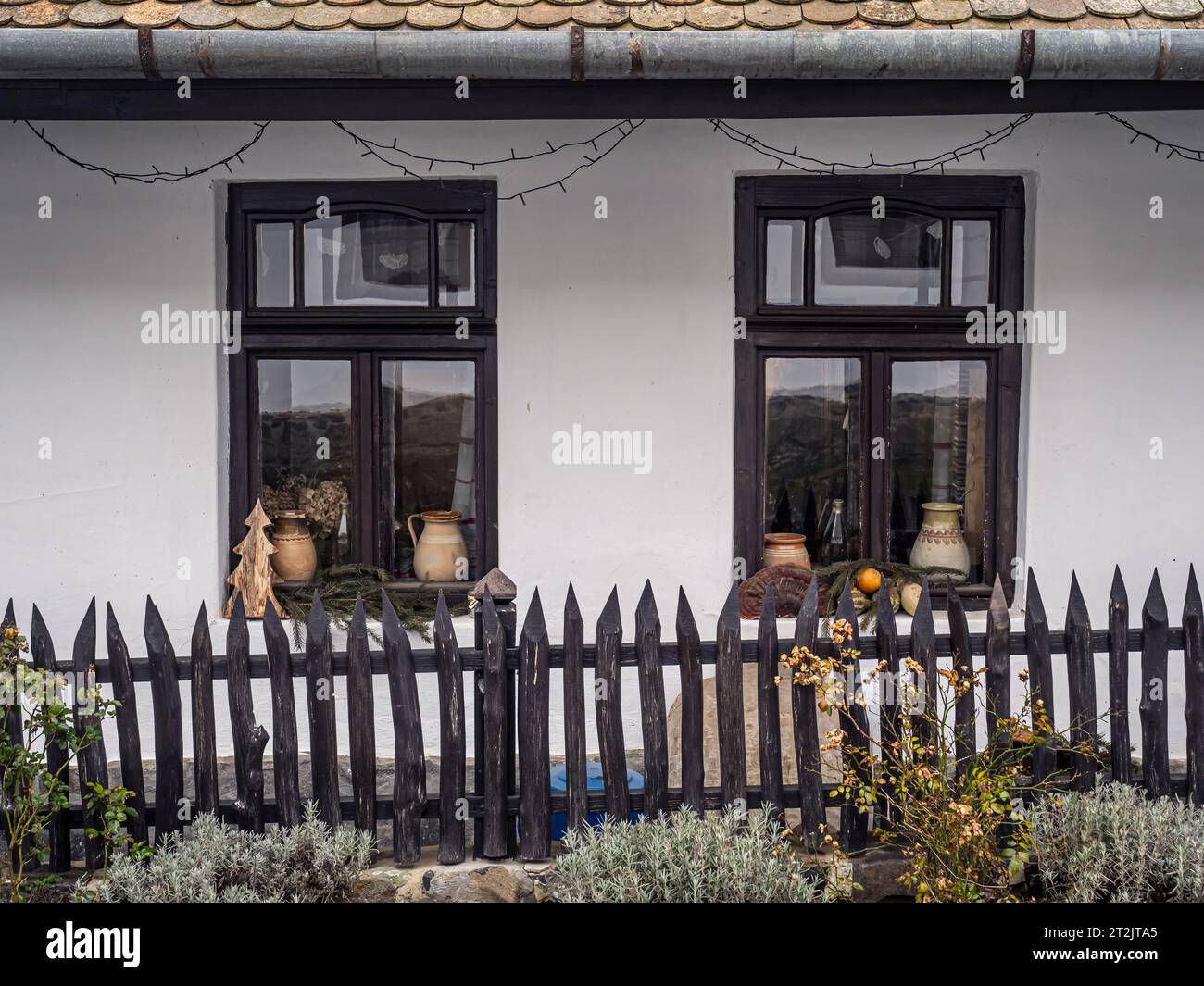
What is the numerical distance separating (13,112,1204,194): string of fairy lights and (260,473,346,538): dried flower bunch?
133 centimetres

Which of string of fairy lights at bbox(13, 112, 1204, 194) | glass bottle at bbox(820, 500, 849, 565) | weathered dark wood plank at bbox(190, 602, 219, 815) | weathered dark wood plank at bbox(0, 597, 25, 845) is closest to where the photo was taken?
weathered dark wood plank at bbox(0, 597, 25, 845)

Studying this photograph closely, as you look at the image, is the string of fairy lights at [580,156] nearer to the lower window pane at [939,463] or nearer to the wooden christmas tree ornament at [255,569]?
the lower window pane at [939,463]

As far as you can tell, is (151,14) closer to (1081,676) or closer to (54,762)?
(54,762)

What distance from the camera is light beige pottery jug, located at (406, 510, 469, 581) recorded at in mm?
4656

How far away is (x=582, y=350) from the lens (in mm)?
4438

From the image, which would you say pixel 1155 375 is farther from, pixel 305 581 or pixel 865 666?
pixel 305 581

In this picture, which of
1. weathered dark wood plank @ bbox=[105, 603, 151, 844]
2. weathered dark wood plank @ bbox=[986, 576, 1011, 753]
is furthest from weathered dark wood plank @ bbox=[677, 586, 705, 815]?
weathered dark wood plank @ bbox=[105, 603, 151, 844]

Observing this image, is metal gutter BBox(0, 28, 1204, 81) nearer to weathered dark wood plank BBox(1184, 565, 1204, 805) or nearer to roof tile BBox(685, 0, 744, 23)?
roof tile BBox(685, 0, 744, 23)

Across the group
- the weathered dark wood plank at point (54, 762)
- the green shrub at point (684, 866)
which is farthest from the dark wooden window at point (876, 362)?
the weathered dark wood plank at point (54, 762)

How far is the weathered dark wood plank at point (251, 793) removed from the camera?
3.30 m

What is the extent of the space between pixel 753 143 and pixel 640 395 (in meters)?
1.13

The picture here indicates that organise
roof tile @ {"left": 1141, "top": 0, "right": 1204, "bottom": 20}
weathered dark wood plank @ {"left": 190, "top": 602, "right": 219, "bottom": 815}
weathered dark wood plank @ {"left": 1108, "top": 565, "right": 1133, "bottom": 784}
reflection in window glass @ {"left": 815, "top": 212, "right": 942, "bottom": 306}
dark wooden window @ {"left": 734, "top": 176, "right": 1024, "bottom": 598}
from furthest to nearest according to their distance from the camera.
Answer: reflection in window glass @ {"left": 815, "top": 212, "right": 942, "bottom": 306} < dark wooden window @ {"left": 734, "top": 176, "right": 1024, "bottom": 598} < roof tile @ {"left": 1141, "top": 0, "right": 1204, "bottom": 20} < weathered dark wood plank @ {"left": 1108, "top": 565, "right": 1133, "bottom": 784} < weathered dark wood plank @ {"left": 190, "top": 602, "right": 219, "bottom": 815}

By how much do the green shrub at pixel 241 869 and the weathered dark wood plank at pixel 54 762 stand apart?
0.67ft

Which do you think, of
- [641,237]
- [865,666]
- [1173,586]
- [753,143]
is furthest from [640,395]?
[1173,586]
